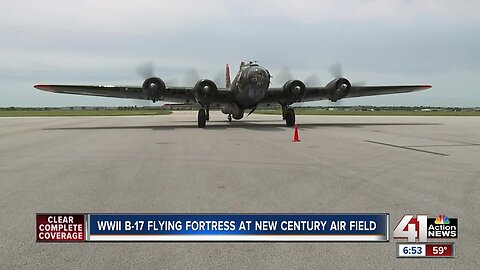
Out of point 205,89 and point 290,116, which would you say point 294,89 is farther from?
point 205,89

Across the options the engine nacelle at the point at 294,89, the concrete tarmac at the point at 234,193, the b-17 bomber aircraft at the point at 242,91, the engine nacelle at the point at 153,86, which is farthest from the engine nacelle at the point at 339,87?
the concrete tarmac at the point at 234,193

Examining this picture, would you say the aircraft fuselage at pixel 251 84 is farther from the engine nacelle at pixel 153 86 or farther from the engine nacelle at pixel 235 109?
the engine nacelle at pixel 153 86

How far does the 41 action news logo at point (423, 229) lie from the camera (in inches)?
180

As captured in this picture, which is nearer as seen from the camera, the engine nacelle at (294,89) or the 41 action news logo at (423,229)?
the 41 action news logo at (423,229)

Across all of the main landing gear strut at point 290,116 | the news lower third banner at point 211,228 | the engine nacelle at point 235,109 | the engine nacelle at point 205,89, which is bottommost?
the news lower third banner at point 211,228

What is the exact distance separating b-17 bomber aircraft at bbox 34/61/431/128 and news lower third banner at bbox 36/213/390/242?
71.5 feet

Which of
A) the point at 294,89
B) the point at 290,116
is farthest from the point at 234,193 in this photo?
the point at 290,116

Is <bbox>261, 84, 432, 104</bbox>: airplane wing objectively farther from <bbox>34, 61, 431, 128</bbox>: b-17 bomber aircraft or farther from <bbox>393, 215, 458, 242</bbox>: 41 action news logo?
<bbox>393, 215, 458, 242</bbox>: 41 action news logo

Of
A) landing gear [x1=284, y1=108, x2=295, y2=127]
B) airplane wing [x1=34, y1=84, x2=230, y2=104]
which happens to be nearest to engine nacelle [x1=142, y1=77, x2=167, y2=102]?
airplane wing [x1=34, y1=84, x2=230, y2=104]

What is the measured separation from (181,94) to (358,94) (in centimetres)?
1510

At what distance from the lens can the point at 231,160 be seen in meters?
11.5

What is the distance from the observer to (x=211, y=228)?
16.3 feet

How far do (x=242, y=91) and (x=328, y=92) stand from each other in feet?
22.9

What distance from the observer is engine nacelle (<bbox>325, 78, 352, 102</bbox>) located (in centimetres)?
2869
